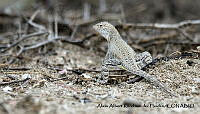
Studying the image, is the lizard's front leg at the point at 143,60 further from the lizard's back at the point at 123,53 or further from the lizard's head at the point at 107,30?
the lizard's head at the point at 107,30

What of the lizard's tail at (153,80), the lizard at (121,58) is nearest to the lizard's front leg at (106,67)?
the lizard at (121,58)

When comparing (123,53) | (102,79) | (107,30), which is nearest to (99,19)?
(107,30)

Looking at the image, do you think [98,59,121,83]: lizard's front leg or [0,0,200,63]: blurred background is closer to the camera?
[98,59,121,83]: lizard's front leg

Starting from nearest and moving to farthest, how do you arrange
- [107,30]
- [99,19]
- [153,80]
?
[153,80], [107,30], [99,19]

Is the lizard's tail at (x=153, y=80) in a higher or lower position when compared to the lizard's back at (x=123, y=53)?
lower

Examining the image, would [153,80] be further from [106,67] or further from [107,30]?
[107,30]

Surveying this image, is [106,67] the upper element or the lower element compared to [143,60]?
lower

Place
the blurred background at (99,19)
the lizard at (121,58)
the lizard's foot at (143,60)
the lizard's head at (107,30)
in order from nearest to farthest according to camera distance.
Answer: the lizard at (121,58), the lizard's foot at (143,60), the lizard's head at (107,30), the blurred background at (99,19)

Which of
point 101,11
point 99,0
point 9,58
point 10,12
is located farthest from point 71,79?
point 99,0

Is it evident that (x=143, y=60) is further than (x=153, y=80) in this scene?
Yes

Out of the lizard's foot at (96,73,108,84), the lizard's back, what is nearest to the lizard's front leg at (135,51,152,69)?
the lizard's back

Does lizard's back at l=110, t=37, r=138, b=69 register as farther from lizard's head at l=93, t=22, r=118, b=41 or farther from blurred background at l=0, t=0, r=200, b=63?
blurred background at l=0, t=0, r=200, b=63
